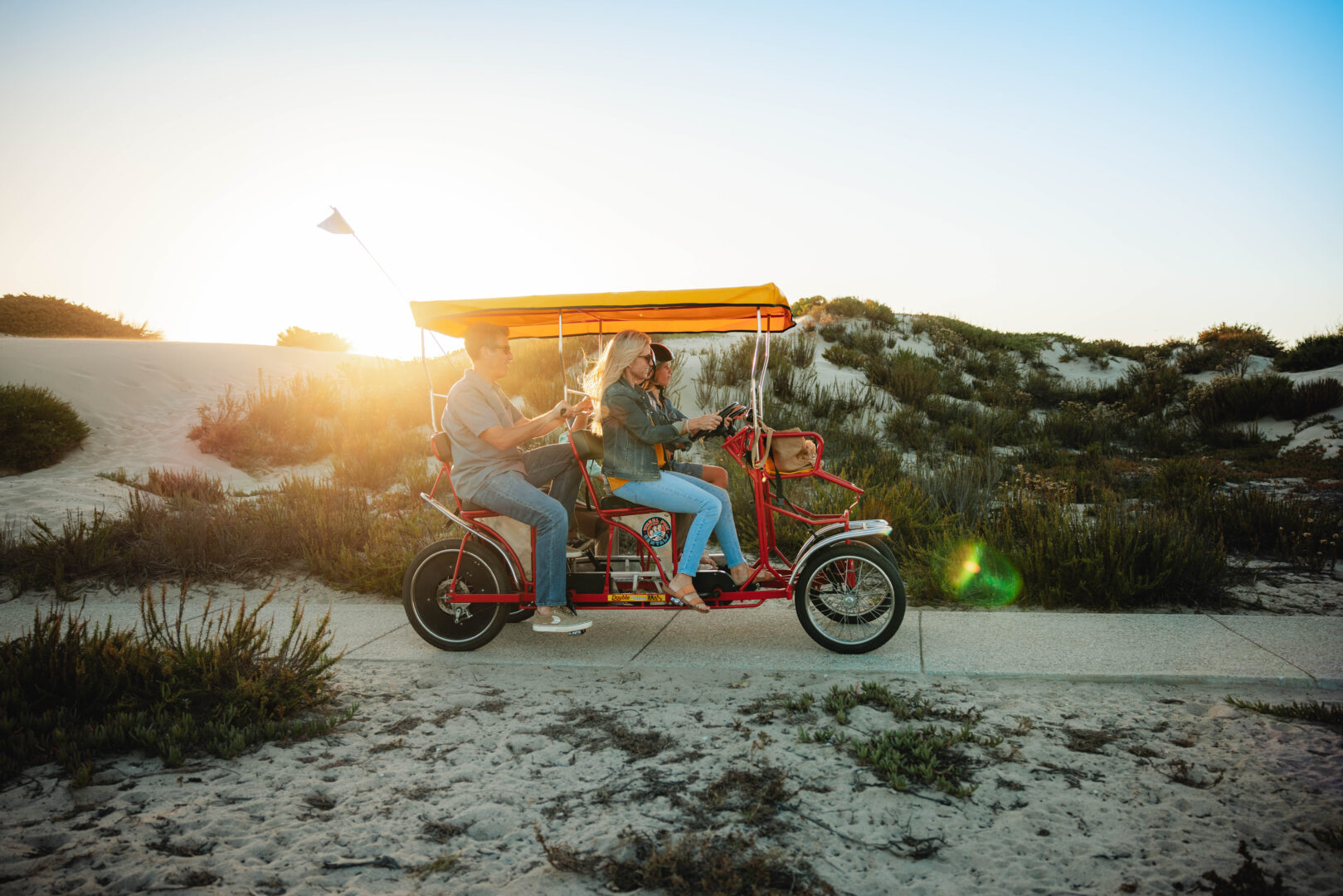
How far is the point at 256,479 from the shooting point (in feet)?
39.1

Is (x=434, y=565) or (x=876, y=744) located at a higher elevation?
(x=434, y=565)

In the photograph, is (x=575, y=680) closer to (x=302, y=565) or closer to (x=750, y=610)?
(x=750, y=610)

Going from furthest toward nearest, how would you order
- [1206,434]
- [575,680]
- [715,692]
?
[1206,434] < [575,680] < [715,692]

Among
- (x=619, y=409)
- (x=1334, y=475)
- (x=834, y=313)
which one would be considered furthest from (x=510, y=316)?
(x=834, y=313)

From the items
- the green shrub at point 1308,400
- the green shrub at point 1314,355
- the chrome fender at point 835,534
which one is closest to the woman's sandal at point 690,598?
the chrome fender at point 835,534

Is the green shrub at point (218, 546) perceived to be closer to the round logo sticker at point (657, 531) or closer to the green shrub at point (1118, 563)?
the round logo sticker at point (657, 531)

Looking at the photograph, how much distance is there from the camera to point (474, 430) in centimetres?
468

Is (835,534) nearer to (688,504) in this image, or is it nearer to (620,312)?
(688,504)

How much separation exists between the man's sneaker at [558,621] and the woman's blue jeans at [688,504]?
0.76 metres

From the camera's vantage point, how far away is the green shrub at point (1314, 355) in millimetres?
19234

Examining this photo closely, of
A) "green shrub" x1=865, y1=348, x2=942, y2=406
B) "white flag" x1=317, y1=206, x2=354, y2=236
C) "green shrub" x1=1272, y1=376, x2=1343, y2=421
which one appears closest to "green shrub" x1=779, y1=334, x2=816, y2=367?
"green shrub" x1=865, y1=348, x2=942, y2=406

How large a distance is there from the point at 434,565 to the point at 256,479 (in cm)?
870

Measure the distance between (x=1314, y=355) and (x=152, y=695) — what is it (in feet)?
85.4

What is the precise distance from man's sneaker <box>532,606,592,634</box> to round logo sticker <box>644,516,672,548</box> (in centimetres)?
68
